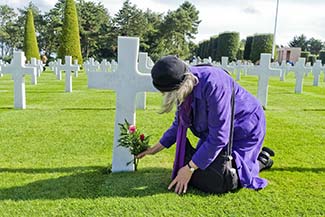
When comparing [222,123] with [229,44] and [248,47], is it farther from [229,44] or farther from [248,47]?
[248,47]

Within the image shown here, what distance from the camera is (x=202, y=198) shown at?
2.56 m

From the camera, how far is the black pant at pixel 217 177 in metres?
2.52

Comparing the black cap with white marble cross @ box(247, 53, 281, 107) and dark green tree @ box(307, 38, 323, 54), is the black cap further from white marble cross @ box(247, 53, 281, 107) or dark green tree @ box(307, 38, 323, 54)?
dark green tree @ box(307, 38, 323, 54)

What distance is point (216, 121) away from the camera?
2.32 metres

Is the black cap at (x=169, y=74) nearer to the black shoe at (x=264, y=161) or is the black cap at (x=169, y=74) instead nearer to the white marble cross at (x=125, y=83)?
the white marble cross at (x=125, y=83)

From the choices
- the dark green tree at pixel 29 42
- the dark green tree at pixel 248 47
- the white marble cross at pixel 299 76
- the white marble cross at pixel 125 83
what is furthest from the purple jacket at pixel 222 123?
the dark green tree at pixel 248 47

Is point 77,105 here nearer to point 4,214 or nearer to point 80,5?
point 4,214

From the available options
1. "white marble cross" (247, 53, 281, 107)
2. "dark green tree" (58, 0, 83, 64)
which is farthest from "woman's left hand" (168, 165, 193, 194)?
"dark green tree" (58, 0, 83, 64)

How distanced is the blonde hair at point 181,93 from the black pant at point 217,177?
512mm

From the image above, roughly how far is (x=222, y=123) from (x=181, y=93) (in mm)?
337

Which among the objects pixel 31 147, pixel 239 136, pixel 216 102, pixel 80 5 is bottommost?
pixel 31 147

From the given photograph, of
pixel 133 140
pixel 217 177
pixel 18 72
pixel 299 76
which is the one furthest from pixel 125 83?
pixel 299 76

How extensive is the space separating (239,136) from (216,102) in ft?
1.61

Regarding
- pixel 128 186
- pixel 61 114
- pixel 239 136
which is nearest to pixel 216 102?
pixel 239 136
